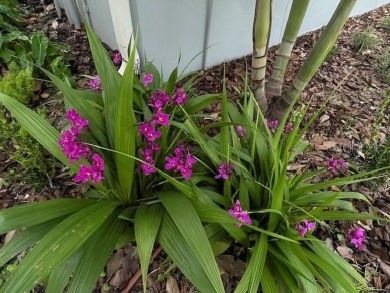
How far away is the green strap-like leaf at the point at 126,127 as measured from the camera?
1057 millimetres

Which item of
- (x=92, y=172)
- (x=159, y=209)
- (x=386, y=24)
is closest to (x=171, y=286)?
(x=159, y=209)

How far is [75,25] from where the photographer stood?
2.63 metres

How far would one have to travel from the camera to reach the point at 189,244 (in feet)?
3.39

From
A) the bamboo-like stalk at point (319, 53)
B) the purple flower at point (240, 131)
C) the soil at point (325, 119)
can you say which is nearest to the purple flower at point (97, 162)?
the soil at point (325, 119)

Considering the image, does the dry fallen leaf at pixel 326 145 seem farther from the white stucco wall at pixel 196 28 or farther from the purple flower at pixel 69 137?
the purple flower at pixel 69 137

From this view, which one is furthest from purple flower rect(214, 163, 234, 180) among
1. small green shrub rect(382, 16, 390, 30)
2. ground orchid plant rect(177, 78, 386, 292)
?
small green shrub rect(382, 16, 390, 30)

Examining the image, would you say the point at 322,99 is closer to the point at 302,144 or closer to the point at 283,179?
the point at 302,144

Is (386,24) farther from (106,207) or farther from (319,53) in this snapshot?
(106,207)

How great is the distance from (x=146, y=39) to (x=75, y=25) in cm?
103

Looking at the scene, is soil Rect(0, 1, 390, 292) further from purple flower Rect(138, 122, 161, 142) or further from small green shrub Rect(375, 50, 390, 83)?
purple flower Rect(138, 122, 161, 142)

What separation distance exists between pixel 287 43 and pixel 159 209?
109 cm

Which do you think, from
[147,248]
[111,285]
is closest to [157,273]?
[111,285]

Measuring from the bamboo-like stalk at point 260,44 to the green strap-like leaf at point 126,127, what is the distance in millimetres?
712

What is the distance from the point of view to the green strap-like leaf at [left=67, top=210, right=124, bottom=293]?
1.05 metres
